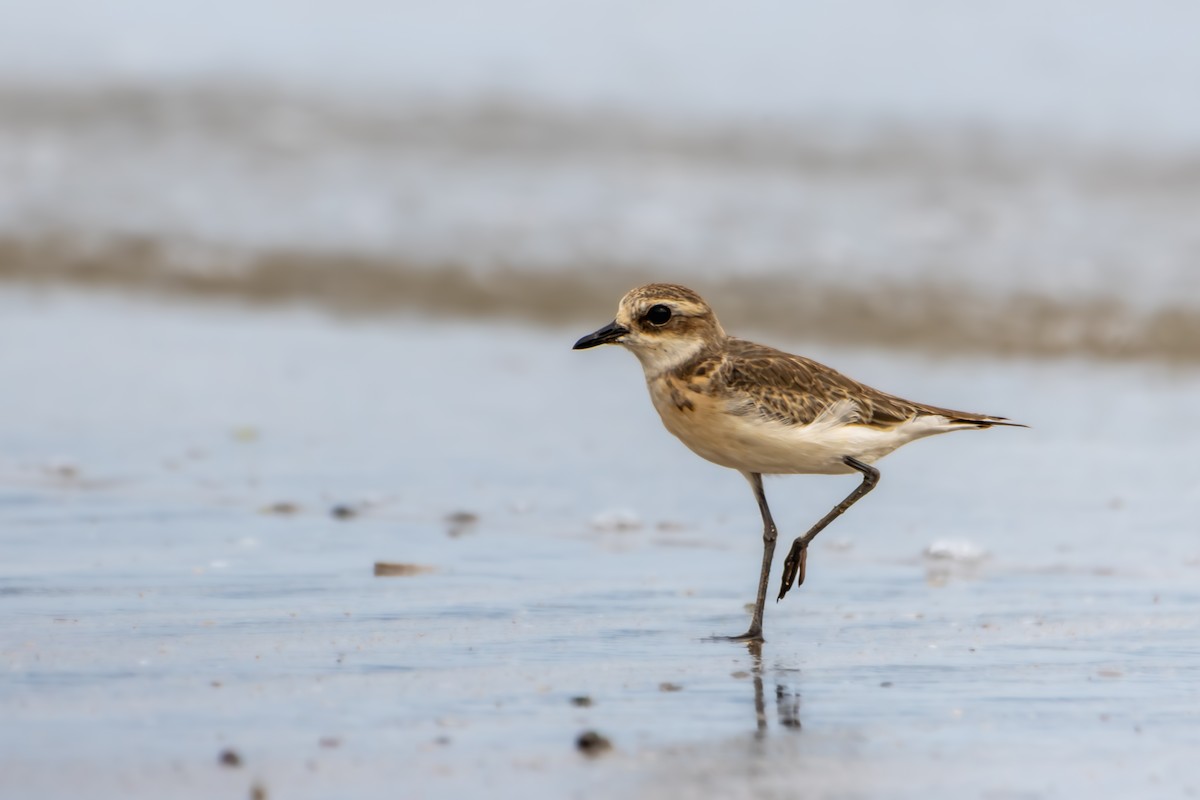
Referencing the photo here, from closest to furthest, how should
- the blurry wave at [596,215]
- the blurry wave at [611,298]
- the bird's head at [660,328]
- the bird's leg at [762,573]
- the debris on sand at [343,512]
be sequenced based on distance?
the bird's leg at [762,573], the bird's head at [660,328], the debris on sand at [343,512], the blurry wave at [611,298], the blurry wave at [596,215]

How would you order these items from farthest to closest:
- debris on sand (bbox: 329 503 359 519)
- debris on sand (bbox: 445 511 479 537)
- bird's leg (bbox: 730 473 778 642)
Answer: debris on sand (bbox: 329 503 359 519), debris on sand (bbox: 445 511 479 537), bird's leg (bbox: 730 473 778 642)

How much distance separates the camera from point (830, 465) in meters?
5.63

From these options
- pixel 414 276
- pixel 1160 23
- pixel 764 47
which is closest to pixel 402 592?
pixel 414 276

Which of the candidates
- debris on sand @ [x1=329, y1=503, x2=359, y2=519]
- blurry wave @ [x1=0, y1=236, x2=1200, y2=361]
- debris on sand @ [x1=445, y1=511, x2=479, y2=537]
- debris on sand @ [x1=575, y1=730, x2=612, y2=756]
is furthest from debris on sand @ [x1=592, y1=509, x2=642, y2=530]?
blurry wave @ [x1=0, y1=236, x2=1200, y2=361]

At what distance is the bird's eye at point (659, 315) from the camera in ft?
18.5

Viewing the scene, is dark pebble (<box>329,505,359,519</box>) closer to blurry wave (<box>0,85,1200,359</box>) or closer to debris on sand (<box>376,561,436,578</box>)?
debris on sand (<box>376,561,436,578</box>)

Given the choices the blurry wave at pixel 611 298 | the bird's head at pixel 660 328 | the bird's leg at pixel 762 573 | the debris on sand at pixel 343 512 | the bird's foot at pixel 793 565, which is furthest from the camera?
the blurry wave at pixel 611 298

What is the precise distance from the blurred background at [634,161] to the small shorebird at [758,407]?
5.42 m

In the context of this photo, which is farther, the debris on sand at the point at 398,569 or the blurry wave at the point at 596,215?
the blurry wave at the point at 596,215

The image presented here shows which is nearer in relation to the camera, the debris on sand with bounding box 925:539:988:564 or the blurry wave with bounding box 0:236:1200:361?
the debris on sand with bounding box 925:539:988:564

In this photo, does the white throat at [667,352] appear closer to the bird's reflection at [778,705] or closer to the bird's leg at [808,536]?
the bird's leg at [808,536]

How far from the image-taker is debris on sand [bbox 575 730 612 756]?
13.1 feet

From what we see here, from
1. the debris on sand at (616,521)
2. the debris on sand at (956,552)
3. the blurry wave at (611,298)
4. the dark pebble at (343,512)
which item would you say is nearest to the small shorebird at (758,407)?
the debris on sand at (956,552)

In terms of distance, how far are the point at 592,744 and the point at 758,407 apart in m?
1.63
